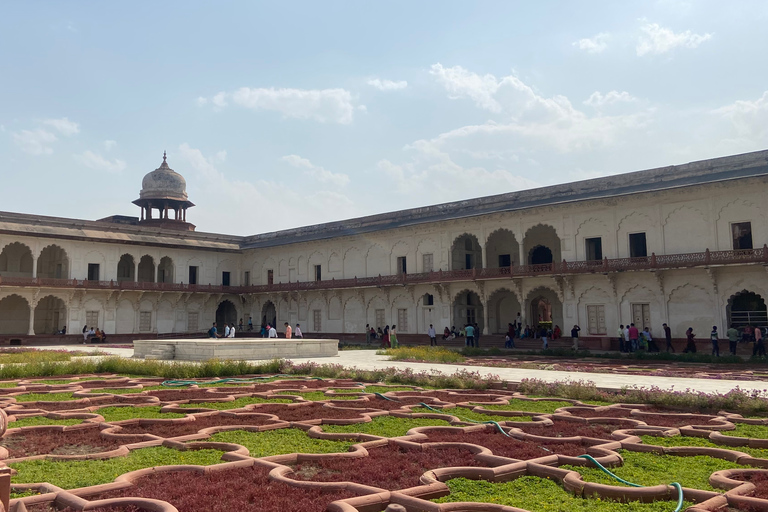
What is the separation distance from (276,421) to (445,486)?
3.03 m

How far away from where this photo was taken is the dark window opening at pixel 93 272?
3338 cm

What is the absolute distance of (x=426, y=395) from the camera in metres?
9.02

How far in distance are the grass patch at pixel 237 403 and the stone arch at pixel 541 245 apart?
20.4 metres

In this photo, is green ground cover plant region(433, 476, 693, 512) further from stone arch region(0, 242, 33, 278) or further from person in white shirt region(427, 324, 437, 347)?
stone arch region(0, 242, 33, 278)

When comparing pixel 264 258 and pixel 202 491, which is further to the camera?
pixel 264 258

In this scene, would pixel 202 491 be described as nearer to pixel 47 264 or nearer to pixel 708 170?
pixel 708 170

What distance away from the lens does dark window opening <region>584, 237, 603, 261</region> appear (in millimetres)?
25062

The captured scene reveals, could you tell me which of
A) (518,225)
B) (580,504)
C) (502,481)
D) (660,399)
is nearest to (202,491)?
(502,481)

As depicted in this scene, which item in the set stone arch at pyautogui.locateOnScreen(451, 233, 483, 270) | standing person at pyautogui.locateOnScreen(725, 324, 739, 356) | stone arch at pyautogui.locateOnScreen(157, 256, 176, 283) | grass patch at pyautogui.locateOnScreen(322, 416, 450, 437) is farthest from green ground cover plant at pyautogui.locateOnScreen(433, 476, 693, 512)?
Answer: stone arch at pyautogui.locateOnScreen(157, 256, 176, 283)

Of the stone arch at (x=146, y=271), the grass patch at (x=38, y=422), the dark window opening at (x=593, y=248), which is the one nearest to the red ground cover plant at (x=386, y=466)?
the grass patch at (x=38, y=422)

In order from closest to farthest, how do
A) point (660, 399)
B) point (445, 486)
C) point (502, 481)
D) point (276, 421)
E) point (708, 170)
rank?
point (445, 486) < point (502, 481) < point (276, 421) < point (660, 399) < point (708, 170)

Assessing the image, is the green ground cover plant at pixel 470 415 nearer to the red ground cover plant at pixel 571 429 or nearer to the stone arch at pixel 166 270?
the red ground cover plant at pixel 571 429

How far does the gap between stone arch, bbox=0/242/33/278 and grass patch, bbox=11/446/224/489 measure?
3241 centimetres

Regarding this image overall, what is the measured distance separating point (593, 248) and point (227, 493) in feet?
76.7
